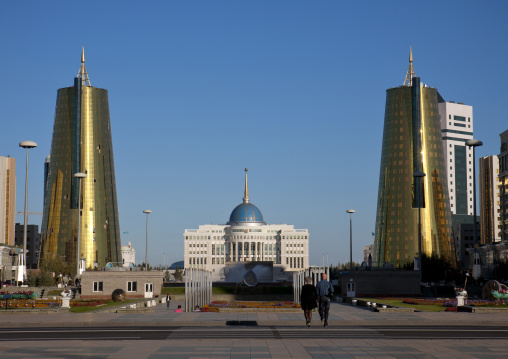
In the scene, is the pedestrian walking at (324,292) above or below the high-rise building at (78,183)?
below

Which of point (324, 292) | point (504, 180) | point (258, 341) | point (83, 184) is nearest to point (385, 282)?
point (324, 292)

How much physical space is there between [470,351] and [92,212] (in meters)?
129

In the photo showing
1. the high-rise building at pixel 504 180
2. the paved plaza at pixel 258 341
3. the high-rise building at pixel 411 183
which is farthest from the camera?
the high-rise building at pixel 504 180

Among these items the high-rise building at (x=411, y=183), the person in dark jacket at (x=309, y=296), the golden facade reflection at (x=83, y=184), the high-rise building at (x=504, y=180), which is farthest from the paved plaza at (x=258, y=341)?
the high-rise building at (x=504, y=180)

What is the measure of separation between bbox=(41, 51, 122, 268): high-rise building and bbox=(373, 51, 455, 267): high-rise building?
51580mm

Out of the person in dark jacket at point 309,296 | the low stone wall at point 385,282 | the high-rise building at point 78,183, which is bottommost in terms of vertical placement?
the low stone wall at point 385,282

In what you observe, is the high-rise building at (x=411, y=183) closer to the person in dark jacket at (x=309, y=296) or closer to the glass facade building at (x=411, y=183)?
the glass facade building at (x=411, y=183)

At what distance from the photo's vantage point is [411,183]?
144375mm

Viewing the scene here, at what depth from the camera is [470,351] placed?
24.0 meters

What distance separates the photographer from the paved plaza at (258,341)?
77.3ft

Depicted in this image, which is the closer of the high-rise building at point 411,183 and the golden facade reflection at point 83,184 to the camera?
the high-rise building at point 411,183

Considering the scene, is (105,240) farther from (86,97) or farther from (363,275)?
(363,275)

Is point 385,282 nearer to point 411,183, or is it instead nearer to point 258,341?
point 411,183

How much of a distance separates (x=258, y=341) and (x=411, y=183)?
120 meters
